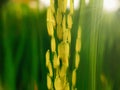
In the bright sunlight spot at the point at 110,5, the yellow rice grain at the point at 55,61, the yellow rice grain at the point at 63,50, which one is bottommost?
the yellow rice grain at the point at 55,61

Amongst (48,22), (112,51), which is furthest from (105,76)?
(48,22)

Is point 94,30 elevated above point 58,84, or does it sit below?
above

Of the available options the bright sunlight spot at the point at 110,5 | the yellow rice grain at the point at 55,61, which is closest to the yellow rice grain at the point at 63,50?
the yellow rice grain at the point at 55,61

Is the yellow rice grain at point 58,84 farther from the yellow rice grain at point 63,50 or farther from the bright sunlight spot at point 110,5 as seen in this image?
the bright sunlight spot at point 110,5

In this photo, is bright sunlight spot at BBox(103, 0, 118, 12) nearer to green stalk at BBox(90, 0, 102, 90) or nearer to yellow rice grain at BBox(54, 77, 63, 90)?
green stalk at BBox(90, 0, 102, 90)

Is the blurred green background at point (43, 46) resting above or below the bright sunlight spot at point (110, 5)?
below

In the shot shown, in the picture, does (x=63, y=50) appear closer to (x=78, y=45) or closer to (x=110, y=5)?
(x=78, y=45)

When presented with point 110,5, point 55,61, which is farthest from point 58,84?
point 110,5
